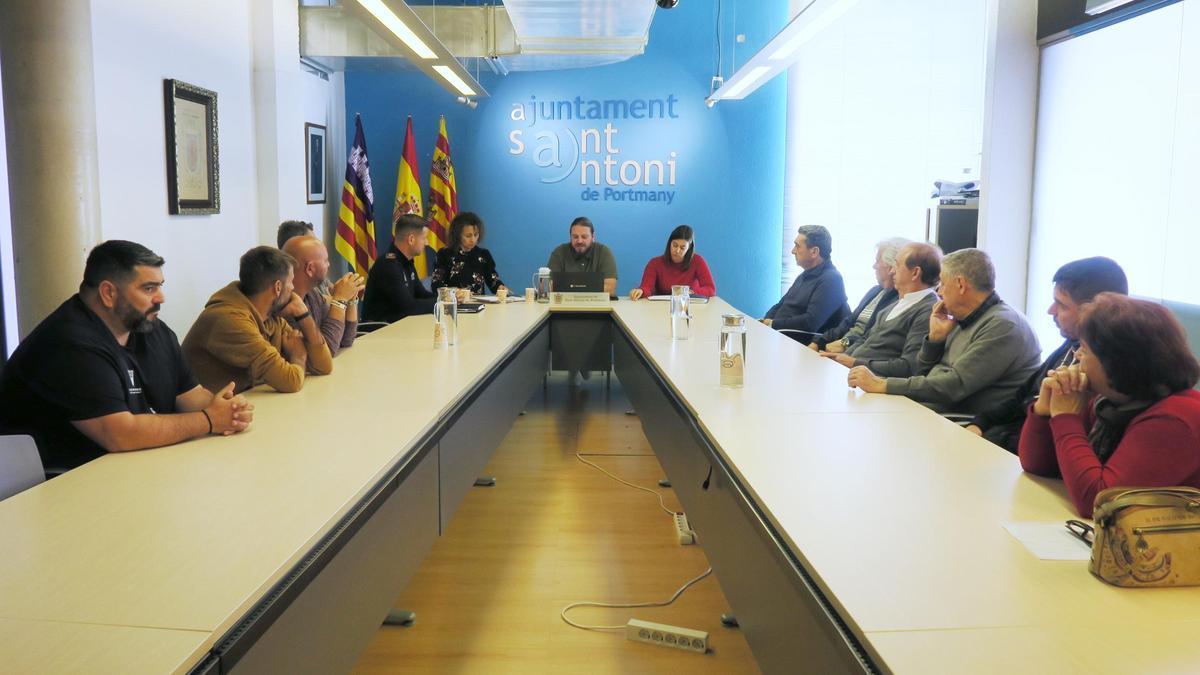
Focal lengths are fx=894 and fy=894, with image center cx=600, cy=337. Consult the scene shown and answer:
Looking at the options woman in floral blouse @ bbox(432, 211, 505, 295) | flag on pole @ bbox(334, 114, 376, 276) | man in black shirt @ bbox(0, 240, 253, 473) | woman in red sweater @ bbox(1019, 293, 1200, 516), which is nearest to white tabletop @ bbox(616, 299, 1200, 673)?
woman in red sweater @ bbox(1019, 293, 1200, 516)

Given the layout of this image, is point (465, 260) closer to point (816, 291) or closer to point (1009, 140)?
point (816, 291)

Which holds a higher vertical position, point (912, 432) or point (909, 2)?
point (909, 2)

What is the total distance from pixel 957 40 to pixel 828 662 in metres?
5.56

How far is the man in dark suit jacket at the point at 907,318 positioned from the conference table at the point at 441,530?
2.71 ft

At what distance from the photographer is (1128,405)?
1862mm

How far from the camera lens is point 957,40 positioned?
6.00 metres

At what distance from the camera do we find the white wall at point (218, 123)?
445 centimetres

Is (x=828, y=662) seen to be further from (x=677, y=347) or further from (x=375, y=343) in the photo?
(x=375, y=343)

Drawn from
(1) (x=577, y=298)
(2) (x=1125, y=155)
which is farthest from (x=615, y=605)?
(1) (x=577, y=298)

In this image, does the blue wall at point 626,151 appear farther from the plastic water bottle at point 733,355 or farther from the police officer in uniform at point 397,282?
the plastic water bottle at point 733,355

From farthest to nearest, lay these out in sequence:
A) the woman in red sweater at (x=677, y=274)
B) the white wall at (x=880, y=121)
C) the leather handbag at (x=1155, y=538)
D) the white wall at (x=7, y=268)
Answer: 1. the woman in red sweater at (x=677, y=274)
2. the white wall at (x=880, y=121)
3. the white wall at (x=7, y=268)
4. the leather handbag at (x=1155, y=538)

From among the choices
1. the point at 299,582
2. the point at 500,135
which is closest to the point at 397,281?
the point at 500,135

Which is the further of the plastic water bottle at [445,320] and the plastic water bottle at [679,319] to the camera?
the plastic water bottle at [679,319]

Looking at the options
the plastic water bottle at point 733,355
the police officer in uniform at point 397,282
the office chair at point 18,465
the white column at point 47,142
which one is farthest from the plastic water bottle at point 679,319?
the office chair at point 18,465
